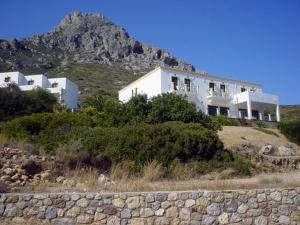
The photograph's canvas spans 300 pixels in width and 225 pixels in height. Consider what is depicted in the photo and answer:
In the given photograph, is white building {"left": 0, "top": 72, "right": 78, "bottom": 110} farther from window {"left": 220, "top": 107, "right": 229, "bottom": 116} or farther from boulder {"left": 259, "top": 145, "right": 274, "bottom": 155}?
boulder {"left": 259, "top": 145, "right": 274, "bottom": 155}

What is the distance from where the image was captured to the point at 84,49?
111438 mm

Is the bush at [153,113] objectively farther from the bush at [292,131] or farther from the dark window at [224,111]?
the dark window at [224,111]

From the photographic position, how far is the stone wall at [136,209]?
27.9 feet

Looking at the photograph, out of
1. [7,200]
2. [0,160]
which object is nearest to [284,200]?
[7,200]

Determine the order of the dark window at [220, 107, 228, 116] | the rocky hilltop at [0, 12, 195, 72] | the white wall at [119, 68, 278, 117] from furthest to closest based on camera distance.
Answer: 1. the rocky hilltop at [0, 12, 195, 72]
2. the dark window at [220, 107, 228, 116]
3. the white wall at [119, 68, 278, 117]

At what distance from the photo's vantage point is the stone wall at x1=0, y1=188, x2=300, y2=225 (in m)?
8.51

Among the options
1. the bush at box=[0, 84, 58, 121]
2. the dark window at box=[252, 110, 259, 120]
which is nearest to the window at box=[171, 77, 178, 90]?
the dark window at box=[252, 110, 259, 120]

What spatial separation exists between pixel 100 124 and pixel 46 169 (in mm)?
10684

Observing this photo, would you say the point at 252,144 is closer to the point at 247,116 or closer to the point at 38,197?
the point at 247,116

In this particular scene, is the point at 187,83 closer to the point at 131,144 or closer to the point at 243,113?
the point at 243,113

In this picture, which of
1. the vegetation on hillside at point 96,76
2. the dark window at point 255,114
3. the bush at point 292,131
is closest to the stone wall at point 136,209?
the bush at point 292,131

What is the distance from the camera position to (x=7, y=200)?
28.4 feet

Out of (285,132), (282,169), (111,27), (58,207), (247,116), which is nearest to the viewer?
(58,207)

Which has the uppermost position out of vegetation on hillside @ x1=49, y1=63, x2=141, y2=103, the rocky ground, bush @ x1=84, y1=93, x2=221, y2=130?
vegetation on hillside @ x1=49, y1=63, x2=141, y2=103
